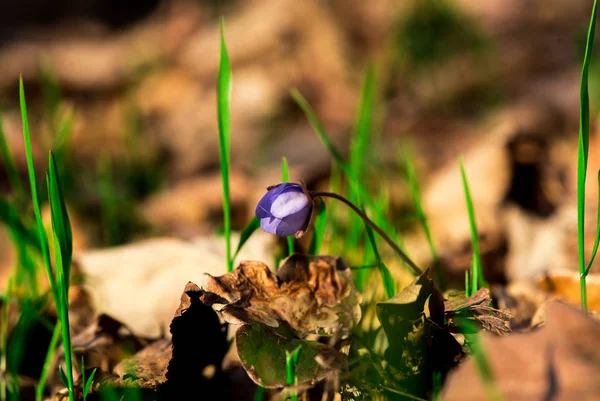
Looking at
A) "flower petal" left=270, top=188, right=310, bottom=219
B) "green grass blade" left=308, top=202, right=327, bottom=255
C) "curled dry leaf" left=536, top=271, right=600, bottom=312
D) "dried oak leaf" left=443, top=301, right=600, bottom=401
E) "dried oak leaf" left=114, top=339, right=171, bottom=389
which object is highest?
"flower petal" left=270, top=188, right=310, bottom=219

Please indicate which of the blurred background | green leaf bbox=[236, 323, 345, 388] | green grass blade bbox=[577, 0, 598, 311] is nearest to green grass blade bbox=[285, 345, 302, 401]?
green leaf bbox=[236, 323, 345, 388]

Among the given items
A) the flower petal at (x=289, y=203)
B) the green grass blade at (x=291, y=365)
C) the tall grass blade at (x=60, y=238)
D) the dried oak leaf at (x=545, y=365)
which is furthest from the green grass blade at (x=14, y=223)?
the dried oak leaf at (x=545, y=365)

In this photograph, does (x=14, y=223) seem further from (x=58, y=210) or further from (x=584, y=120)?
(x=584, y=120)

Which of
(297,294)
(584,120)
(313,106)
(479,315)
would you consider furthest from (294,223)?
(313,106)

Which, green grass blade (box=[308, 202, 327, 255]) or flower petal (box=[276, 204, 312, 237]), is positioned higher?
flower petal (box=[276, 204, 312, 237])

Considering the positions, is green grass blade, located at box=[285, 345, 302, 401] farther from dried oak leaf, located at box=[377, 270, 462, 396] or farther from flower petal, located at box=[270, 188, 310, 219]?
flower petal, located at box=[270, 188, 310, 219]

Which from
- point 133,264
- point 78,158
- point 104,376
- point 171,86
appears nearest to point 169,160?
point 78,158

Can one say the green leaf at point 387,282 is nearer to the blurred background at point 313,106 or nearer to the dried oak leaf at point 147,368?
the dried oak leaf at point 147,368
